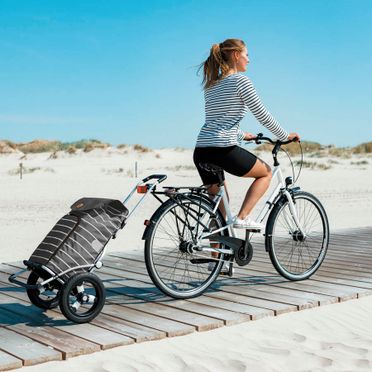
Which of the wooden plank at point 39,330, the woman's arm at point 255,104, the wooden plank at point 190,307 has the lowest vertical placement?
the wooden plank at point 39,330

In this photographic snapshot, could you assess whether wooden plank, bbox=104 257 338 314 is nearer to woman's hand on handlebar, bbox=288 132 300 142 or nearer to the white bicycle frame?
the white bicycle frame

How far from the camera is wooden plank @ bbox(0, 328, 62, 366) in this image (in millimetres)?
3512

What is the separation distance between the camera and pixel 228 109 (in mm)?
4848

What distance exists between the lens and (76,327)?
4090 mm

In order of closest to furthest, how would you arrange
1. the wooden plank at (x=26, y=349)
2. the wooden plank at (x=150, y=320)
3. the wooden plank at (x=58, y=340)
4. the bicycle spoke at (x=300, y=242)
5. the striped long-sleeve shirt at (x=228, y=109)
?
1. the wooden plank at (x=26, y=349)
2. the wooden plank at (x=58, y=340)
3. the wooden plank at (x=150, y=320)
4. the striped long-sleeve shirt at (x=228, y=109)
5. the bicycle spoke at (x=300, y=242)

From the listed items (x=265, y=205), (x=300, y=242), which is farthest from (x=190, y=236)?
(x=300, y=242)

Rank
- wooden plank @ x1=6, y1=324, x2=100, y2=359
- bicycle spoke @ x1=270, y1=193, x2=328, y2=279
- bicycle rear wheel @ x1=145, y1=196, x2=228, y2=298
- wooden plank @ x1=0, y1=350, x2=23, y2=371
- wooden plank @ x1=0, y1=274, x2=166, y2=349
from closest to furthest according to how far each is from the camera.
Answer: wooden plank @ x1=0, y1=350, x2=23, y2=371, wooden plank @ x1=6, y1=324, x2=100, y2=359, wooden plank @ x1=0, y1=274, x2=166, y2=349, bicycle rear wheel @ x1=145, y1=196, x2=228, y2=298, bicycle spoke @ x1=270, y1=193, x2=328, y2=279

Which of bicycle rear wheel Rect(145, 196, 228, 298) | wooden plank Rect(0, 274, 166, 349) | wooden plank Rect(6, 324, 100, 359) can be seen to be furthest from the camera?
bicycle rear wheel Rect(145, 196, 228, 298)

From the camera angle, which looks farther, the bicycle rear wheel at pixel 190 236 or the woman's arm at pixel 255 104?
the woman's arm at pixel 255 104

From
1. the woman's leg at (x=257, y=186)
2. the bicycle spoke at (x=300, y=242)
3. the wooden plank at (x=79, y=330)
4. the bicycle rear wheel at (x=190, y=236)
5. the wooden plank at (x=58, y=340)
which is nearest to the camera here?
the wooden plank at (x=58, y=340)

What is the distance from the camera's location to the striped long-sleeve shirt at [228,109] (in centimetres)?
481

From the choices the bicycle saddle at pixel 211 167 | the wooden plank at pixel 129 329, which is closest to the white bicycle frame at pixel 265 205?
the bicycle saddle at pixel 211 167

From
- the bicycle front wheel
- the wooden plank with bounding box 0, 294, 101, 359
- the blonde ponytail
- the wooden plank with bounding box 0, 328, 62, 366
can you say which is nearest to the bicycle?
the bicycle front wheel

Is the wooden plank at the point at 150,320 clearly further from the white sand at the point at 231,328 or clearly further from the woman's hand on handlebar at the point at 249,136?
the woman's hand on handlebar at the point at 249,136
